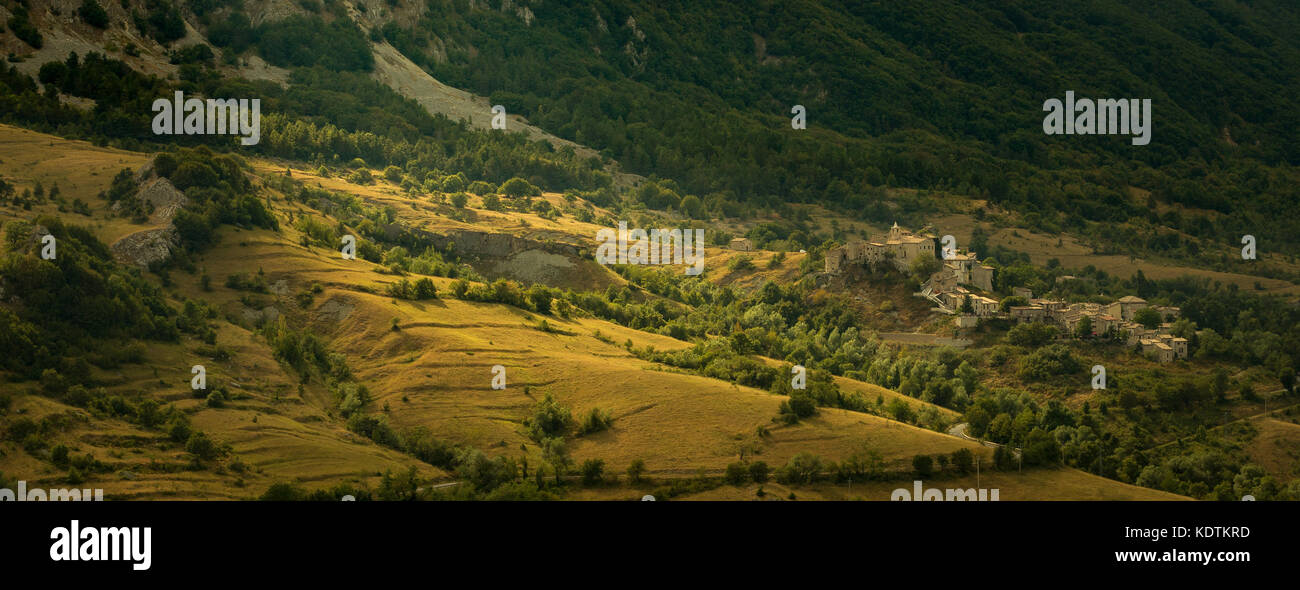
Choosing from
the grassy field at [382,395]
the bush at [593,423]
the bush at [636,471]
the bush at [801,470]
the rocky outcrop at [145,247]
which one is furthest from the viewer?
the rocky outcrop at [145,247]

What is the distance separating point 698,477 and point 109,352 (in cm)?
3165

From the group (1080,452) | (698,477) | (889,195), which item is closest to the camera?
(698,477)

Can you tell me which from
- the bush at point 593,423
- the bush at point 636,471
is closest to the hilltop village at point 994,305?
the bush at point 593,423

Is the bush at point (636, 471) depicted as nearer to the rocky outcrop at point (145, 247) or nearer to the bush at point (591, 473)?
the bush at point (591, 473)

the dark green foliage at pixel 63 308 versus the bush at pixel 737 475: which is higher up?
the dark green foliage at pixel 63 308

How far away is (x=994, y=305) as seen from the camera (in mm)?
110000

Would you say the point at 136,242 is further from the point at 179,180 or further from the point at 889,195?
the point at 889,195

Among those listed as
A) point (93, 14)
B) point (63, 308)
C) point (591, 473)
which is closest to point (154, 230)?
point (63, 308)

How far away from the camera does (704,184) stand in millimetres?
179000

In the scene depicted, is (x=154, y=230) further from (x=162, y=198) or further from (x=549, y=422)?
(x=549, y=422)

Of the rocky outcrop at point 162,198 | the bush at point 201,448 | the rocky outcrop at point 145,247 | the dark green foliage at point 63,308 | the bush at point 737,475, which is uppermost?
the rocky outcrop at point 162,198

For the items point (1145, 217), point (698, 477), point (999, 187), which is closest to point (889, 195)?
point (999, 187)

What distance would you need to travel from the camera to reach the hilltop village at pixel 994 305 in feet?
348

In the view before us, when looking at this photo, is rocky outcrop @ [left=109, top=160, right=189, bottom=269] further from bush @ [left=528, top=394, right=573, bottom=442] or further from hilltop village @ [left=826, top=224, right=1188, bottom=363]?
hilltop village @ [left=826, top=224, right=1188, bottom=363]
